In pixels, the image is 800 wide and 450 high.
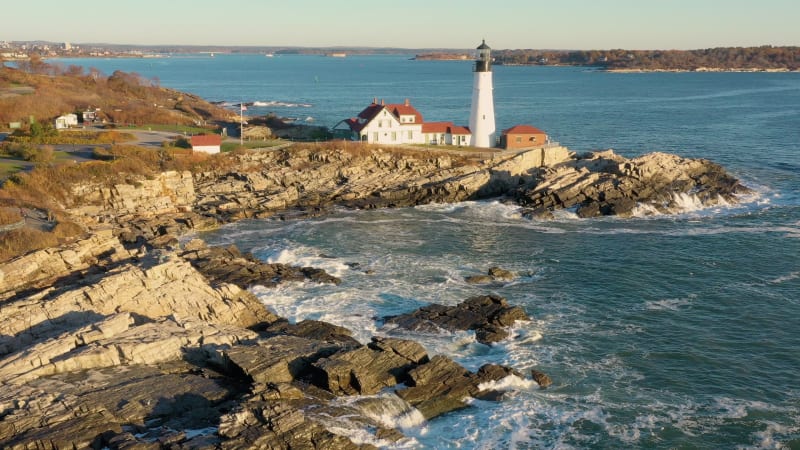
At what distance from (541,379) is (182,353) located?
11736 mm

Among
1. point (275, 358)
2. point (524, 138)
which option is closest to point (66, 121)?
point (524, 138)

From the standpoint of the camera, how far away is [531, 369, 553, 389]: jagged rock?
23177mm

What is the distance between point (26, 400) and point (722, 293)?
90.2 ft

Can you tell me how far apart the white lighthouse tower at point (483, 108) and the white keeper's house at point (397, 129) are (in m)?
0.89

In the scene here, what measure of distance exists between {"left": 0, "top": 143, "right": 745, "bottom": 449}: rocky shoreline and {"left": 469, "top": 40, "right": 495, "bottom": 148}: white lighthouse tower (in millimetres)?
21921

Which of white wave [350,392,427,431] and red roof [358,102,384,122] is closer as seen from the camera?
white wave [350,392,427,431]

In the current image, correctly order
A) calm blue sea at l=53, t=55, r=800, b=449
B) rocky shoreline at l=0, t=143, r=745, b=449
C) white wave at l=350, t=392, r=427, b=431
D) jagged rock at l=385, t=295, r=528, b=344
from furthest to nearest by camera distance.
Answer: jagged rock at l=385, t=295, r=528, b=344, calm blue sea at l=53, t=55, r=800, b=449, white wave at l=350, t=392, r=427, b=431, rocky shoreline at l=0, t=143, r=745, b=449

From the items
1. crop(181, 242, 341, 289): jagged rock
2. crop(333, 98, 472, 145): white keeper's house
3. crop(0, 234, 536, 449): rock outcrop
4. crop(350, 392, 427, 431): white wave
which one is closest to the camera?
crop(0, 234, 536, 449): rock outcrop

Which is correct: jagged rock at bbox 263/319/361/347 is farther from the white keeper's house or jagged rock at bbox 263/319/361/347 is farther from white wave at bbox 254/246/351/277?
the white keeper's house

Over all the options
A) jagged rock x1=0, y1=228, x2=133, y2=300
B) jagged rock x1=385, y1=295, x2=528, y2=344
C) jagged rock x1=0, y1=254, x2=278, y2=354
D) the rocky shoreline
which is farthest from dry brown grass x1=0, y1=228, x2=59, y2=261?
jagged rock x1=385, y1=295, x2=528, y2=344

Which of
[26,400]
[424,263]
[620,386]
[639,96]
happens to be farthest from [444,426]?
[639,96]

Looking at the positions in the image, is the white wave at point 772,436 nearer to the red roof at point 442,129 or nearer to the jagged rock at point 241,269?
the jagged rock at point 241,269

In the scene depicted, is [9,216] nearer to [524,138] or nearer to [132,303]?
[132,303]

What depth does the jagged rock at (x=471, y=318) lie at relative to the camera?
89.8 ft
